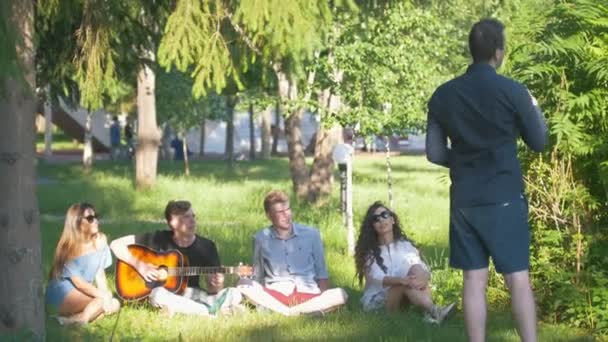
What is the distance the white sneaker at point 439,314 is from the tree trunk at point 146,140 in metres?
20.5

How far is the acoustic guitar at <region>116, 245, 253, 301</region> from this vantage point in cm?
1063

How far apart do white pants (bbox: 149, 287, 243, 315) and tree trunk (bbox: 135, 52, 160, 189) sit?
19.6 meters

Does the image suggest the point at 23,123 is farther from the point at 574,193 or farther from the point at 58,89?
the point at 58,89

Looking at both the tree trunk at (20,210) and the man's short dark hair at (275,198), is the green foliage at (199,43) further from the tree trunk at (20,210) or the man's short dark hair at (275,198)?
the tree trunk at (20,210)

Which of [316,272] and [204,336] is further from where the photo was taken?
[316,272]

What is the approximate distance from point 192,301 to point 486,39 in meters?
4.15

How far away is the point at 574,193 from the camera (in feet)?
30.8

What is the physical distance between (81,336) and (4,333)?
47.9 inches

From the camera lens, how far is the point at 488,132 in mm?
6824

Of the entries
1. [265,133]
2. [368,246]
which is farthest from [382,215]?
[265,133]

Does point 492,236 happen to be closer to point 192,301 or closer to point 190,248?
point 192,301

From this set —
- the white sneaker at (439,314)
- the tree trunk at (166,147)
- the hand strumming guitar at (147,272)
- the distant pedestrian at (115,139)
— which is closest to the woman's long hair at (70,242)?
the hand strumming guitar at (147,272)

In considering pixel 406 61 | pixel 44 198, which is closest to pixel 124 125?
pixel 44 198

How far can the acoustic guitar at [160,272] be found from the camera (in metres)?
10.6
